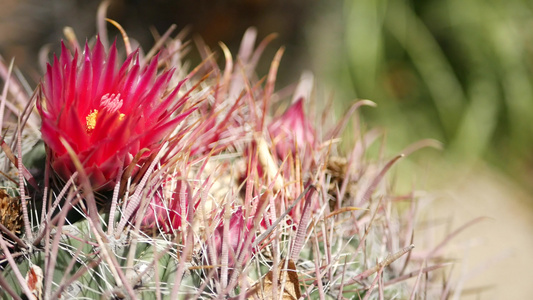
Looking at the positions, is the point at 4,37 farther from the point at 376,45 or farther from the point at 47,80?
the point at 376,45

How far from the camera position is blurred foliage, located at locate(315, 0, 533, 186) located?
1.92m

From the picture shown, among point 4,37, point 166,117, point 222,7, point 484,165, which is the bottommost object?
point 484,165

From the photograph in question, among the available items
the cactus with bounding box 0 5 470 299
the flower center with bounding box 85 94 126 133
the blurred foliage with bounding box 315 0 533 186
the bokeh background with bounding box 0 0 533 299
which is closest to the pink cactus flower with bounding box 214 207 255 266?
the cactus with bounding box 0 5 470 299

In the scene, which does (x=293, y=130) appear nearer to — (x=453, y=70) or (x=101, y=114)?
(x=101, y=114)

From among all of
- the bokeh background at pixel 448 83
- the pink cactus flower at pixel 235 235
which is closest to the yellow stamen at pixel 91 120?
the pink cactus flower at pixel 235 235

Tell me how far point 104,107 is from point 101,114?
0.11 ft

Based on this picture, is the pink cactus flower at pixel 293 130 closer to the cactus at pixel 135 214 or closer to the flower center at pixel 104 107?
the cactus at pixel 135 214

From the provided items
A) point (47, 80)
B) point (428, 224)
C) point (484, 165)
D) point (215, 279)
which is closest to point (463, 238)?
point (484, 165)

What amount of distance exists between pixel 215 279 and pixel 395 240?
30 centimetres

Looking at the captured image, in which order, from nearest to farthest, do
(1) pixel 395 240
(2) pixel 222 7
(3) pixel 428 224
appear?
(1) pixel 395 240 → (3) pixel 428 224 → (2) pixel 222 7

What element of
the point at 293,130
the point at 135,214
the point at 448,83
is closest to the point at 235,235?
the point at 135,214

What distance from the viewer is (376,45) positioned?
1.93m

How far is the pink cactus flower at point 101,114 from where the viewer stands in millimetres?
429

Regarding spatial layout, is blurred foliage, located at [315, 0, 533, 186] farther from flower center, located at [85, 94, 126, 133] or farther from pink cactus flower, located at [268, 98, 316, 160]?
flower center, located at [85, 94, 126, 133]
